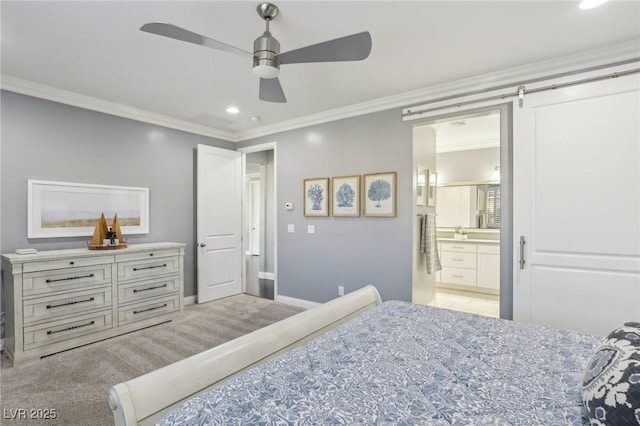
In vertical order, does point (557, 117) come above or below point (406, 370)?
above

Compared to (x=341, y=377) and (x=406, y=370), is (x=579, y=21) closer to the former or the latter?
(x=406, y=370)

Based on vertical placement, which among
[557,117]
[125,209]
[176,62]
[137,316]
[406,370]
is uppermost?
[176,62]

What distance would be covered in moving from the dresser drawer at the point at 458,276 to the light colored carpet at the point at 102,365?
289 centimetres

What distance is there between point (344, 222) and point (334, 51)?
7.71ft

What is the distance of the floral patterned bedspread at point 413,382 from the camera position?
3.17 feet

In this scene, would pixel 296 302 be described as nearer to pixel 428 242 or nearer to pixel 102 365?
pixel 428 242

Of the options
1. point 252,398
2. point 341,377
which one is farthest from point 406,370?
point 252,398

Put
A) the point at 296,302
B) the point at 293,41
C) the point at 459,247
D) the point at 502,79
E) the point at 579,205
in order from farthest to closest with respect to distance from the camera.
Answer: the point at 459,247, the point at 296,302, the point at 502,79, the point at 579,205, the point at 293,41

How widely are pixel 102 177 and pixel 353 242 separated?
303 cm

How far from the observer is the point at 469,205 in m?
5.46

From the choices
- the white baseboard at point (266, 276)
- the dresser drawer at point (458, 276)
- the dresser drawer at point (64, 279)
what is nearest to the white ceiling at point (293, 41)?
the dresser drawer at point (64, 279)

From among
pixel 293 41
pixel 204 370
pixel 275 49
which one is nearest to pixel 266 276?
pixel 293 41

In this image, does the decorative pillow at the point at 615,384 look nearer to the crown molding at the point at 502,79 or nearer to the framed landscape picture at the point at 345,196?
the crown molding at the point at 502,79

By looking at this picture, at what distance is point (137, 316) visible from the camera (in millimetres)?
3373
